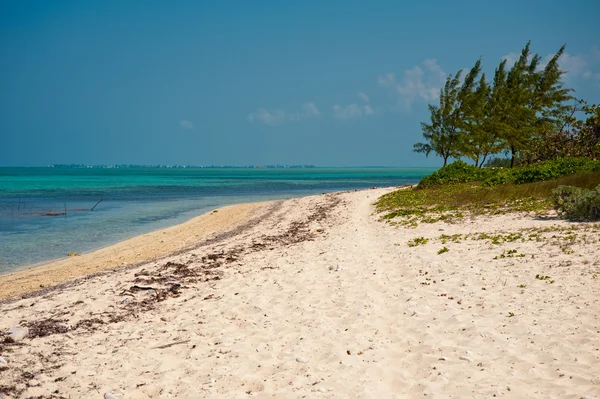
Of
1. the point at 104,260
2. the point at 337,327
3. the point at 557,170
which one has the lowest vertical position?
the point at 104,260

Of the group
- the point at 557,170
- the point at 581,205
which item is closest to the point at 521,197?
the point at 557,170

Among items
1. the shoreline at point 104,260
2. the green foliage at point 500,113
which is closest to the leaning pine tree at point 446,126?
the green foliage at point 500,113

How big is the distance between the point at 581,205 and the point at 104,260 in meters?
16.2

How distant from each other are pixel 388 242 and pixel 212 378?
8.94 meters

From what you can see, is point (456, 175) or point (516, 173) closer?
point (516, 173)

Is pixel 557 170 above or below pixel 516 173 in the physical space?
above

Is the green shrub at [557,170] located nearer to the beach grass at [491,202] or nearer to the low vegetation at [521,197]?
the low vegetation at [521,197]

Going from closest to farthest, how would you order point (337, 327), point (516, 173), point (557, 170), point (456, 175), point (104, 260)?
point (337, 327), point (104, 260), point (557, 170), point (516, 173), point (456, 175)

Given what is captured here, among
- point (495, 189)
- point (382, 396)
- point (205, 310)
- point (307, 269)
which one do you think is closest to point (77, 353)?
point (205, 310)

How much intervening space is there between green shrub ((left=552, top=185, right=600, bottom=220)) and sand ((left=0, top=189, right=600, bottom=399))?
133cm

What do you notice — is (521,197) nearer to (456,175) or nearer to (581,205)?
(581,205)

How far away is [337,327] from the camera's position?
7.25m

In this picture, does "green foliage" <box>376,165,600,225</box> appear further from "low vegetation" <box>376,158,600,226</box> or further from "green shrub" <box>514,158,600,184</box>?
"green shrub" <box>514,158,600,184</box>

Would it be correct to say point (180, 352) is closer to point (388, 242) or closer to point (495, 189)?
point (388, 242)
